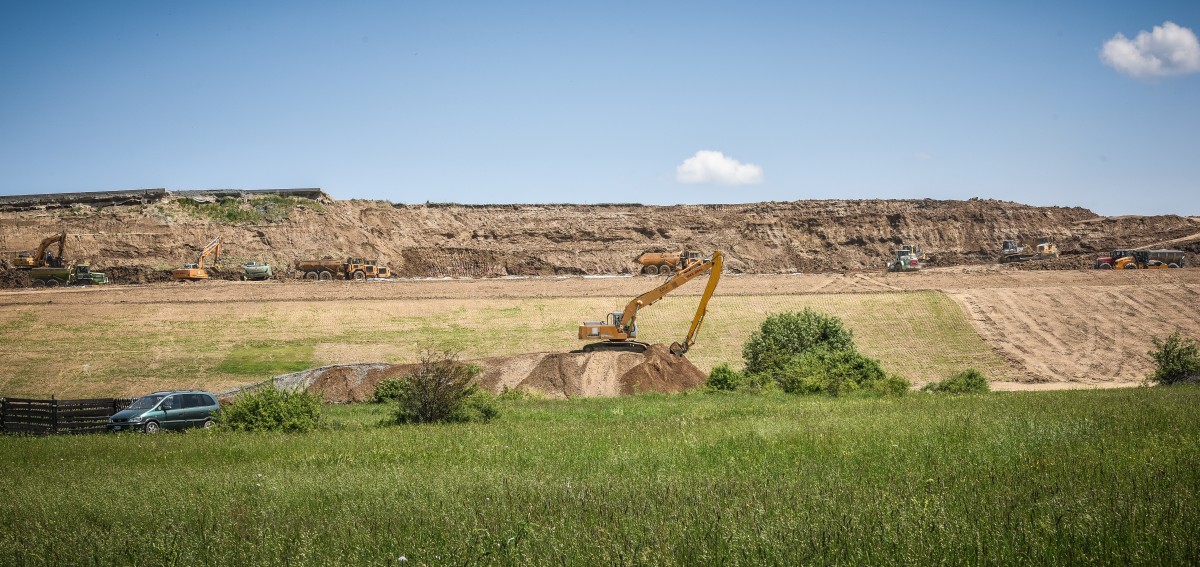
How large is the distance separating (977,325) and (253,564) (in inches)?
1766

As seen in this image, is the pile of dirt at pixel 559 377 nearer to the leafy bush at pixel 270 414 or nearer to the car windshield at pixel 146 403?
the car windshield at pixel 146 403

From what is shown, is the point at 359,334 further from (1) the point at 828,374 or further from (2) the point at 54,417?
(1) the point at 828,374

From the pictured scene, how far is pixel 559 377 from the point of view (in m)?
34.8

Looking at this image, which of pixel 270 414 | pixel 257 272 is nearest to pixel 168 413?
pixel 270 414

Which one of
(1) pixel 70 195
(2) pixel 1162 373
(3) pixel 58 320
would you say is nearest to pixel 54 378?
(3) pixel 58 320

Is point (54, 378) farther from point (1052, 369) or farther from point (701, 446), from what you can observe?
point (1052, 369)

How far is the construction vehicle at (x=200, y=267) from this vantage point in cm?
6519

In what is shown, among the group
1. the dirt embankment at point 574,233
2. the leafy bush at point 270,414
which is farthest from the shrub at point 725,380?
the dirt embankment at point 574,233

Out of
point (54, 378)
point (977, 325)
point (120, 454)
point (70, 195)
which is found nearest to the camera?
point (120, 454)

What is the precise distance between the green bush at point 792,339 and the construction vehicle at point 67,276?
2026 inches

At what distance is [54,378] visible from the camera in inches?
1531

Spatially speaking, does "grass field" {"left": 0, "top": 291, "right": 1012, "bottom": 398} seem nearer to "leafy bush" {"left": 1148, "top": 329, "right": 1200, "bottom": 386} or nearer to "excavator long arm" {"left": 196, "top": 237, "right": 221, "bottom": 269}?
"leafy bush" {"left": 1148, "top": 329, "right": 1200, "bottom": 386}

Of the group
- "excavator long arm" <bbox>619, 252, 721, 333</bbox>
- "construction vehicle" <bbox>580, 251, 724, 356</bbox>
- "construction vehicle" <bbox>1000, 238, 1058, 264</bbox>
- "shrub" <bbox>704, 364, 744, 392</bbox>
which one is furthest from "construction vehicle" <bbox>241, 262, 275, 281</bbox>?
"construction vehicle" <bbox>1000, 238, 1058, 264</bbox>

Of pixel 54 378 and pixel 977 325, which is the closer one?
pixel 54 378
